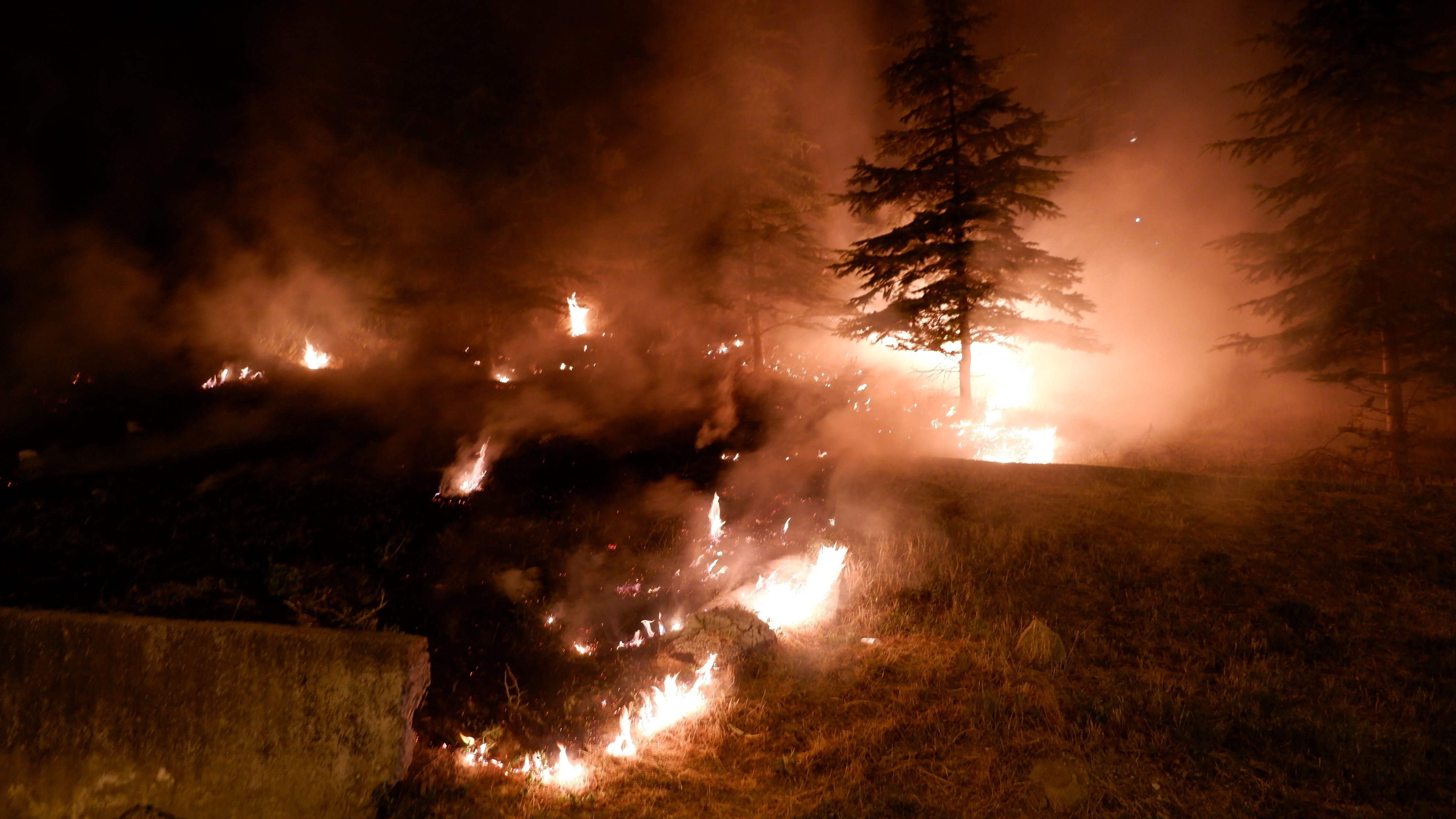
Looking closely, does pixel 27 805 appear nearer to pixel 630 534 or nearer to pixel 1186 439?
pixel 630 534

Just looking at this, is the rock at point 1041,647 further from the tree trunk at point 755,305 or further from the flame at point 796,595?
the tree trunk at point 755,305

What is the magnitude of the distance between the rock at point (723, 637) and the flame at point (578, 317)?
14425mm

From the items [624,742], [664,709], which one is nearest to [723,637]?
[664,709]

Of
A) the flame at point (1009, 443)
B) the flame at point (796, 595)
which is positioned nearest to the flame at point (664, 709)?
the flame at point (796, 595)

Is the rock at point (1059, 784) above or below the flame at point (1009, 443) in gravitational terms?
below

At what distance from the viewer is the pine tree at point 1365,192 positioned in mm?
9188

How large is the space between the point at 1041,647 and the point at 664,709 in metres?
2.73

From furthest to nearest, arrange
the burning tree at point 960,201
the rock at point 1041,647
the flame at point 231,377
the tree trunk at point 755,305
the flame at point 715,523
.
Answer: the tree trunk at point 755,305 < the flame at point 231,377 < the burning tree at point 960,201 < the flame at point 715,523 < the rock at point 1041,647

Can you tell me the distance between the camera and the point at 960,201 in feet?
34.6

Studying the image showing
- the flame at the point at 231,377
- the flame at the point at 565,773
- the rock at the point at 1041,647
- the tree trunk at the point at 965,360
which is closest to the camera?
the flame at the point at 565,773

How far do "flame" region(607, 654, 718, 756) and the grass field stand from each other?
0.47 feet

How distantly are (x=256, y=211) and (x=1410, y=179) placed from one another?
883 inches

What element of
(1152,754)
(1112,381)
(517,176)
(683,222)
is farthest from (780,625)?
(1112,381)

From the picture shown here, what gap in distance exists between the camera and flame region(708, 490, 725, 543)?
7523 millimetres
